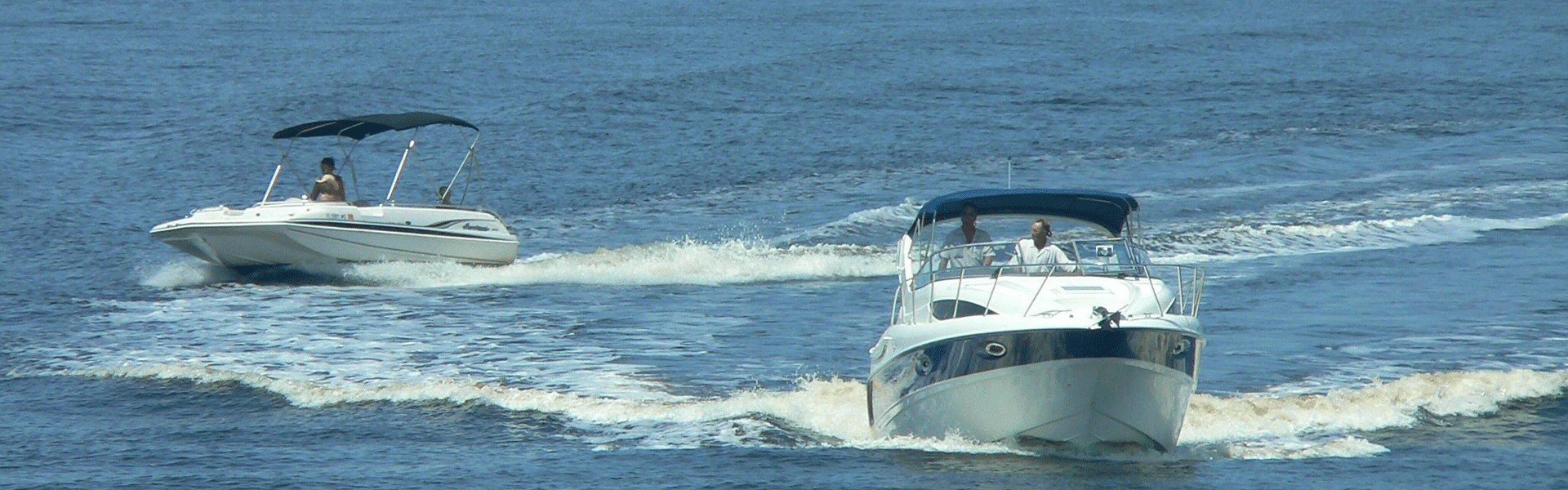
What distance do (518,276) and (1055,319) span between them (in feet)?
49.9

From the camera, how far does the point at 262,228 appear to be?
27500 millimetres

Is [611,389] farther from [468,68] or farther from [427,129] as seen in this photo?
[468,68]

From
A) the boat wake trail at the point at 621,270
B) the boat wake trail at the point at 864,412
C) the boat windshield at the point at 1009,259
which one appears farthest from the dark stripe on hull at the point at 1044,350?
the boat wake trail at the point at 621,270

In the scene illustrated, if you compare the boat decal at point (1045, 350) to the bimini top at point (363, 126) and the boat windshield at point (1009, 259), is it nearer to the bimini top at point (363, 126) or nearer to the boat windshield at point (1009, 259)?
the boat windshield at point (1009, 259)

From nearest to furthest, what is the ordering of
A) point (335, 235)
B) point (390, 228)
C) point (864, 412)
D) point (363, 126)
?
point (864, 412)
point (335, 235)
point (363, 126)
point (390, 228)

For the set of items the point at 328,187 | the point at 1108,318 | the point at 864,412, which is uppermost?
the point at 1108,318

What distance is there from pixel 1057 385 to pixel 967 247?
2152mm

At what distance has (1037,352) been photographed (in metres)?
14.5

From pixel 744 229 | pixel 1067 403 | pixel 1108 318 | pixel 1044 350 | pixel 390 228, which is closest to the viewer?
pixel 1108 318

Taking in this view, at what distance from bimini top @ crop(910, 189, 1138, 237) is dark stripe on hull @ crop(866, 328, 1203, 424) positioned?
2.48 metres

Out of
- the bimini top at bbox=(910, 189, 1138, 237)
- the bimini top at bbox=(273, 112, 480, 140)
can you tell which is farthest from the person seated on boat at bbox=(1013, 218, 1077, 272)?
the bimini top at bbox=(273, 112, 480, 140)

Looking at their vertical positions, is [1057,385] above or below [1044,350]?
below

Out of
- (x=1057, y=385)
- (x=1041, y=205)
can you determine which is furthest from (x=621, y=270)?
(x=1057, y=385)

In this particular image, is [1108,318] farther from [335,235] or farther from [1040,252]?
[335,235]
